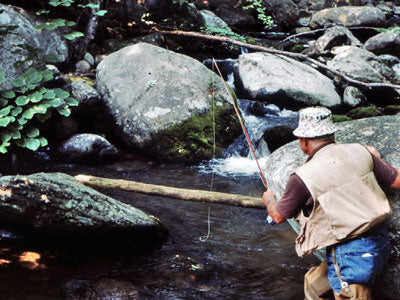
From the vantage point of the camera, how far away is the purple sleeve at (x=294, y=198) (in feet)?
8.78

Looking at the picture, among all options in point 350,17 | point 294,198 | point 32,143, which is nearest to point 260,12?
point 350,17

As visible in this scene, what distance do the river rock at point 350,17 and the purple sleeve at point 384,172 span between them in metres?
15.0

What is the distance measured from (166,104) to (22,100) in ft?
9.30

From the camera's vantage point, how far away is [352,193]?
2586mm

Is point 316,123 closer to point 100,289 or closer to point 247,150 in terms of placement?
point 100,289

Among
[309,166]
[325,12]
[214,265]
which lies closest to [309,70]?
[325,12]

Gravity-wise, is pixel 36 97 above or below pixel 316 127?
below

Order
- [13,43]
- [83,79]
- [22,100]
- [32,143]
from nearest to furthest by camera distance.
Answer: [32,143] → [22,100] → [13,43] → [83,79]

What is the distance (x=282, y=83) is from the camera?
33.9 ft

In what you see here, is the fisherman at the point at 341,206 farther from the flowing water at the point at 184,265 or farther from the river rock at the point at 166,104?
the river rock at the point at 166,104

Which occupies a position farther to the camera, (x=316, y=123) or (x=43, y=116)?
(x=43, y=116)

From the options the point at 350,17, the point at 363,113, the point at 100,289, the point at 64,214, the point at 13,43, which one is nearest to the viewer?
the point at 100,289

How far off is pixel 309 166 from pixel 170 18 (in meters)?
11.8

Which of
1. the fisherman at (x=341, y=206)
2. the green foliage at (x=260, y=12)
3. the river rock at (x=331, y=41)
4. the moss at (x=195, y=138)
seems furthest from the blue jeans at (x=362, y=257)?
the green foliage at (x=260, y=12)
